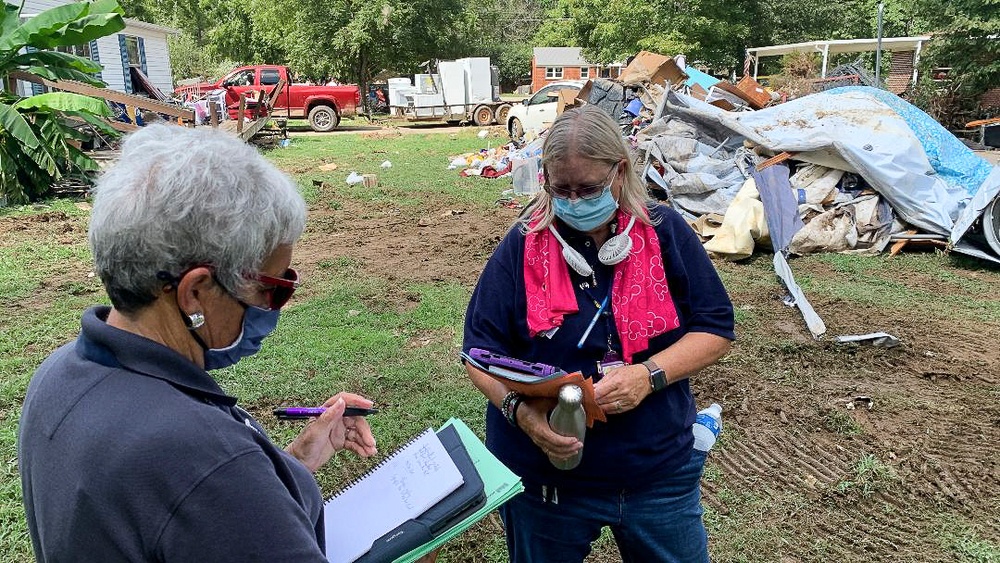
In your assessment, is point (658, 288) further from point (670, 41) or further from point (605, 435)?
point (670, 41)

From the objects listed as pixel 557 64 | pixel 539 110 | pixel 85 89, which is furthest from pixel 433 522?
pixel 557 64

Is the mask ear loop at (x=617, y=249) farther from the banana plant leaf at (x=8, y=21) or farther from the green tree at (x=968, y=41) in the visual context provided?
the green tree at (x=968, y=41)

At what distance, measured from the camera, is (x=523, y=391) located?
1.82 metres

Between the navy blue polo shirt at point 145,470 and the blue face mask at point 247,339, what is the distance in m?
0.11

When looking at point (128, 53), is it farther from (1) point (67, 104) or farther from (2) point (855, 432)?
(2) point (855, 432)

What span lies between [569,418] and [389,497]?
49 centimetres

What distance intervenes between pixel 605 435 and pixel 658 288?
445 millimetres

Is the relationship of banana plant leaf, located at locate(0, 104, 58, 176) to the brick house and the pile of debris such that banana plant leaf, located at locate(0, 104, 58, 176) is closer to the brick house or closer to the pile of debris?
the pile of debris

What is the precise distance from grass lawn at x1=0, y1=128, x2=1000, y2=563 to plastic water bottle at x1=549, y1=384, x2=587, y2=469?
1428 mm

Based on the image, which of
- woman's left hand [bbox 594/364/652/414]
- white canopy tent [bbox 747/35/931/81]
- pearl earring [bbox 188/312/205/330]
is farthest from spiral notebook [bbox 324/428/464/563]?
white canopy tent [bbox 747/35/931/81]

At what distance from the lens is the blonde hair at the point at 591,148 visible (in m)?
2.06

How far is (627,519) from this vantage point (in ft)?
6.49

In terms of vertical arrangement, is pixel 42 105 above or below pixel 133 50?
below

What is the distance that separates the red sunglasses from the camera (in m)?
1.35
